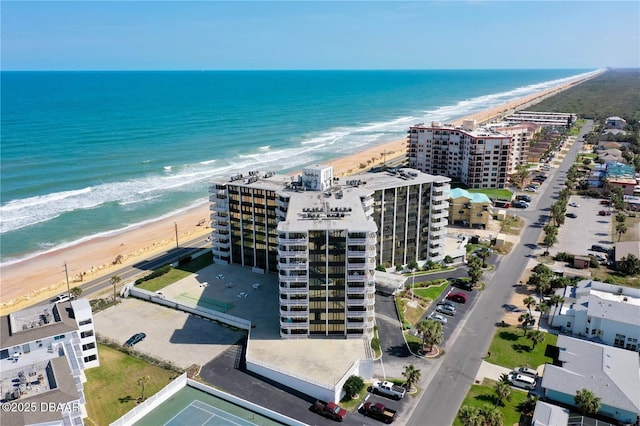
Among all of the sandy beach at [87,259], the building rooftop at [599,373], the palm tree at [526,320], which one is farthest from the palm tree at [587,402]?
the sandy beach at [87,259]

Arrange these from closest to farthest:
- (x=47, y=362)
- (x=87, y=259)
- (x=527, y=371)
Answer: (x=47, y=362)
(x=527, y=371)
(x=87, y=259)

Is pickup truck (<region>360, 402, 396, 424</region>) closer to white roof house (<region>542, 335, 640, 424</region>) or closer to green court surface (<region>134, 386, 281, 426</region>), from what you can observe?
green court surface (<region>134, 386, 281, 426</region>)

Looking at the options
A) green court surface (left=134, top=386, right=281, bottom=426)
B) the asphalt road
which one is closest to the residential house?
the asphalt road

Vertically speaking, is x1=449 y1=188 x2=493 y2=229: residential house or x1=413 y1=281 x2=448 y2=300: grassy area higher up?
x1=449 y1=188 x2=493 y2=229: residential house

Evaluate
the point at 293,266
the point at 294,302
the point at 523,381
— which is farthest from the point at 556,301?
the point at 293,266

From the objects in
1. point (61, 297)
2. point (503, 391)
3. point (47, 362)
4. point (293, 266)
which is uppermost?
point (293, 266)

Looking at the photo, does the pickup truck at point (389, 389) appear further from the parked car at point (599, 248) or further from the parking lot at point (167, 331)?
the parked car at point (599, 248)

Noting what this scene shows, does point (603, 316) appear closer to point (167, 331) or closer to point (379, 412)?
point (379, 412)

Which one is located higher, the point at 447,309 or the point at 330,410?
the point at 447,309
